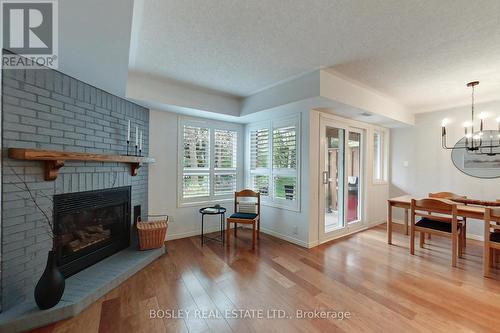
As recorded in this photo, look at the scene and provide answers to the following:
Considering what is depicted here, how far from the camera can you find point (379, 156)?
15.6 ft

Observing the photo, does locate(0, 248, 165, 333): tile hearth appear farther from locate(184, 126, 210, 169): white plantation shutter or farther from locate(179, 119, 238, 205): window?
locate(184, 126, 210, 169): white plantation shutter

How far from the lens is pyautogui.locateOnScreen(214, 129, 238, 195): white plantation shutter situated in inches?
162

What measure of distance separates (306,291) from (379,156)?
3.81 m

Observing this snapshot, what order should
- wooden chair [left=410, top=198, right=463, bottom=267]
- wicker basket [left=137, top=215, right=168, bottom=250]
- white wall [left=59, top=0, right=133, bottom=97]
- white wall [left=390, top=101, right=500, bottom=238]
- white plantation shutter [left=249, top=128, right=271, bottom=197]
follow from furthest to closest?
white plantation shutter [left=249, top=128, right=271, bottom=197] < white wall [left=390, top=101, right=500, bottom=238] < wicker basket [left=137, top=215, right=168, bottom=250] < wooden chair [left=410, top=198, right=463, bottom=267] < white wall [left=59, top=0, right=133, bottom=97]

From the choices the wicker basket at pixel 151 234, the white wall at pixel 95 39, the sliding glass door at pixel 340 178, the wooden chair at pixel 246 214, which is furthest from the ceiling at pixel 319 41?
the wicker basket at pixel 151 234

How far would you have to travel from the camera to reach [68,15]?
4.38 feet

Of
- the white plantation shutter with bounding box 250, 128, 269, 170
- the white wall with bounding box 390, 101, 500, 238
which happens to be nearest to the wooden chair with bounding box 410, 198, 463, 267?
the white wall with bounding box 390, 101, 500, 238

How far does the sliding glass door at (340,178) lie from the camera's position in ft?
11.5

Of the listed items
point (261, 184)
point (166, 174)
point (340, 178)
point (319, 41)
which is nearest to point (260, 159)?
point (261, 184)

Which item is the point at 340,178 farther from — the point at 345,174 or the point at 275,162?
the point at 275,162

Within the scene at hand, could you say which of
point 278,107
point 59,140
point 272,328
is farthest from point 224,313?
point 278,107

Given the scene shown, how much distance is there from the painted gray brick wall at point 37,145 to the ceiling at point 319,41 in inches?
30.9

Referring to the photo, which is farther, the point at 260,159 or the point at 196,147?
the point at 260,159

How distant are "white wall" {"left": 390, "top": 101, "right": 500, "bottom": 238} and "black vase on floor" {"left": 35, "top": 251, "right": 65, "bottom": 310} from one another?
5.73 meters
